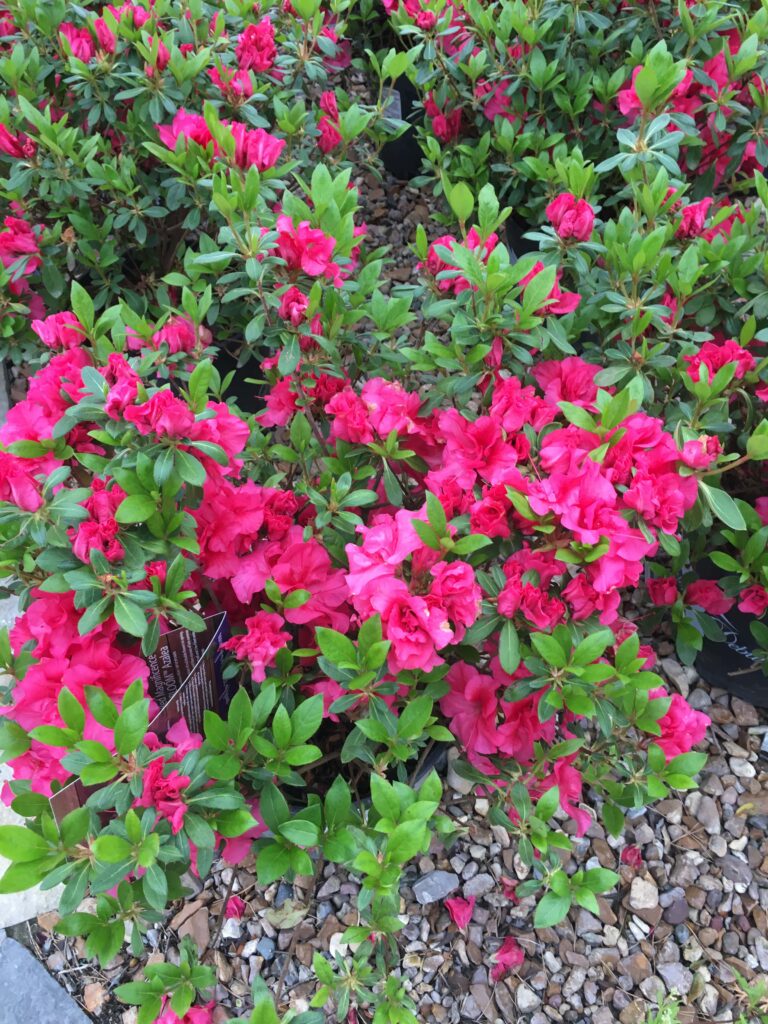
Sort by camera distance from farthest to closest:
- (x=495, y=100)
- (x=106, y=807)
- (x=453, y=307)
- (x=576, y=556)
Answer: (x=495, y=100)
(x=453, y=307)
(x=576, y=556)
(x=106, y=807)

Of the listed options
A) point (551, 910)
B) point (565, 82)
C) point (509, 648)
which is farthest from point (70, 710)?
point (565, 82)

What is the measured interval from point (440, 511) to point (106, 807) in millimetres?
605

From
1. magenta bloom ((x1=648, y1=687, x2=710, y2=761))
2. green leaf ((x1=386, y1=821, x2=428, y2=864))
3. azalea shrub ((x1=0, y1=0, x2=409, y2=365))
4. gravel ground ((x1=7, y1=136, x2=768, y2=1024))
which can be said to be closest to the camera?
green leaf ((x1=386, y1=821, x2=428, y2=864))

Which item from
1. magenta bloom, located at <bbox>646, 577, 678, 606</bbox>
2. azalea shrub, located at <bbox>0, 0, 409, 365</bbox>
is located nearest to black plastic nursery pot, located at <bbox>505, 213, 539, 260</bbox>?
azalea shrub, located at <bbox>0, 0, 409, 365</bbox>

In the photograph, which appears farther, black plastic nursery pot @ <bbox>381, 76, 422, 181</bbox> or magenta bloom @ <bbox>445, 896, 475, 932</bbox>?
black plastic nursery pot @ <bbox>381, 76, 422, 181</bbox>

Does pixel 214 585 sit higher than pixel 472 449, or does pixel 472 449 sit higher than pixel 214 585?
pixel 472 449

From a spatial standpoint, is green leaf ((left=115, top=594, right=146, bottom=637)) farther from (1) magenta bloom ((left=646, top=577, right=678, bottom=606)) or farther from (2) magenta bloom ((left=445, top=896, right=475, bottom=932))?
(1) magenta bloom ((left=646, top=577, right=678, bottom=606))

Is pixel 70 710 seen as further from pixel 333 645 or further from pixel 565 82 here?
pixel 565 82

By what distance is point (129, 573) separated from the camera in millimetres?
1126

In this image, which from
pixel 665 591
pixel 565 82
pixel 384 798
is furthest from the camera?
pixel 565 82

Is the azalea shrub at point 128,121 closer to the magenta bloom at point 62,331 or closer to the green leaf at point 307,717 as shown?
the magenta bloom at point 62,331

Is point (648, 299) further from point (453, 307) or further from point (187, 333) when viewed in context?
point (187, 333)

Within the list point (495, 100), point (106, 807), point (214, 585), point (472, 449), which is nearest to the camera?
point (106, 807)

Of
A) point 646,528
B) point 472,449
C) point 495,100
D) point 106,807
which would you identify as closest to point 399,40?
point 495,100
